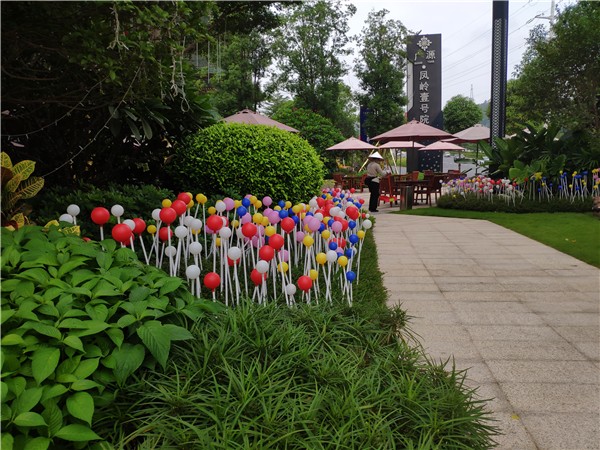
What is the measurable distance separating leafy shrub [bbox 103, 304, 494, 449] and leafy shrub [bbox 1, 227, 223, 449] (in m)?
0.15

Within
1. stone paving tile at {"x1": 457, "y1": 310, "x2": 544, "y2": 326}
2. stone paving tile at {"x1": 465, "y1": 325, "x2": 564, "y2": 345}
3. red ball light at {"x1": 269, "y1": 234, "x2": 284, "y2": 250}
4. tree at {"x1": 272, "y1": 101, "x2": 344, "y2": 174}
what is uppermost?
tree at {"x1": 272, "y1": 101, "x2": 344, "y2": 174}

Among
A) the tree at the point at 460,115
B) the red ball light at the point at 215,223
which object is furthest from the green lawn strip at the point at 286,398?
the tree at the point at 460,115

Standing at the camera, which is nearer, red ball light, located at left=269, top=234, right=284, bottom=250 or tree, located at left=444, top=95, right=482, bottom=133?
red ball light, located at left=269, top=234, right=284, bottom=250

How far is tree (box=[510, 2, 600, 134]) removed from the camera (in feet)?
47.6

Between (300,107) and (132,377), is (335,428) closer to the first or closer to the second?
(132,377)

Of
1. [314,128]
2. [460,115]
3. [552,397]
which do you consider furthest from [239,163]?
[460,115]

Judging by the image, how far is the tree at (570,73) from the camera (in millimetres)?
14516

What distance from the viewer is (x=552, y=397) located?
301cm

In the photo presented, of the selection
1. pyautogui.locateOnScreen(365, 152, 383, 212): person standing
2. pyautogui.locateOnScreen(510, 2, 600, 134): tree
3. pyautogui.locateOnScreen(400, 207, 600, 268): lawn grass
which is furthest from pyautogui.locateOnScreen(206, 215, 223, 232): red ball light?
pyautogui.locateOnScreen(510, 2, 600, 134): tree

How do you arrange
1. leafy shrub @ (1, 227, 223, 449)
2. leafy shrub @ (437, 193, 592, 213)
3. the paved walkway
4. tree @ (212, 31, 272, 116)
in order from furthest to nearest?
tree @ (212, 31, 272, 116), leafy shrub @ (437, 193, 592, 213), the paved walkway, leafy shrub @ (1, 227, 223, 449)

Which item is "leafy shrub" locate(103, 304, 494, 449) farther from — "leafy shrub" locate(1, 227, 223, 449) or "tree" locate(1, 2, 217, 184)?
"tree" locate(1, 2, 217, 184)

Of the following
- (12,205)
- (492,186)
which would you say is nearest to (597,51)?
(492,186)

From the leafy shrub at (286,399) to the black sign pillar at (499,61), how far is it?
1467cm

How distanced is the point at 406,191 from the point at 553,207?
13.7 feet
